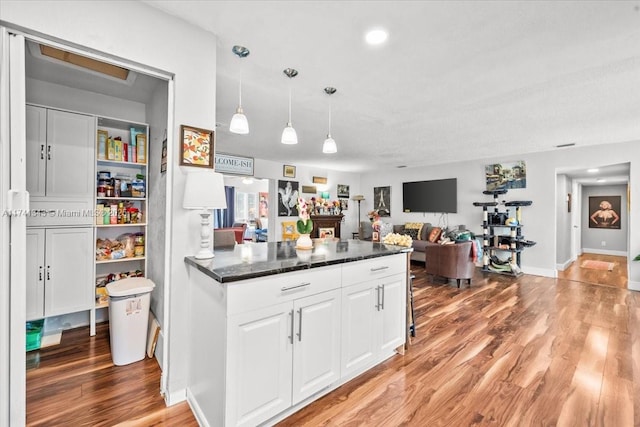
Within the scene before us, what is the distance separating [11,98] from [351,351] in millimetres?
2387

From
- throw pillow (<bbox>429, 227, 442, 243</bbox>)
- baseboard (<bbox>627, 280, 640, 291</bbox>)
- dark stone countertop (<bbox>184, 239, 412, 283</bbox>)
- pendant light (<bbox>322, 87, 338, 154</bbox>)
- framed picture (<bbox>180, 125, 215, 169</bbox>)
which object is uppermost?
pendant light (<bbox>322, 87, 338, 154</bbox>)

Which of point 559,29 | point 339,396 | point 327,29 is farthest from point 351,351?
point 559,29

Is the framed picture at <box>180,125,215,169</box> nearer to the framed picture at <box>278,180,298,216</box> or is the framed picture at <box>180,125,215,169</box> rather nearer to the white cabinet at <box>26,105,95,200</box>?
the white cabinet at <box>26,105,95,200</box>

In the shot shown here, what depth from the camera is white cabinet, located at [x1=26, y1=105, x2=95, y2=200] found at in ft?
7.95

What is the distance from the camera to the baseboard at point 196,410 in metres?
1.58

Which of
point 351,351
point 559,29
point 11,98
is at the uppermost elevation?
point 559,29

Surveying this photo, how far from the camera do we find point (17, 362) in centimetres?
138

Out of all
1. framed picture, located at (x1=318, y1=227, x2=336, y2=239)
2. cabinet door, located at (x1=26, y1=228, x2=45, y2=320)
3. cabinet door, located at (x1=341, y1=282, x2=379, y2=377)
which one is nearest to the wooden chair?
framed picture, located at (x1=318, y1=227, x2=336, y2=239)

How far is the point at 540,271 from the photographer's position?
5465mm

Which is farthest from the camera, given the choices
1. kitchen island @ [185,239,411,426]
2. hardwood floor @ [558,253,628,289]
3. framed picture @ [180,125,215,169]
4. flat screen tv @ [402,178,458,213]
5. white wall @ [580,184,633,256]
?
white wall @ [580,184,633,256]

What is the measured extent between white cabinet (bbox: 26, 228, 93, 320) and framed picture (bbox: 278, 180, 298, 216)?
15.6ft

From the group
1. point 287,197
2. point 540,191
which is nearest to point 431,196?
point 540,191

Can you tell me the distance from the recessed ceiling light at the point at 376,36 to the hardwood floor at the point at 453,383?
2.43m

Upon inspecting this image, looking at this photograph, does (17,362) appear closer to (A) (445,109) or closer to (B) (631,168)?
(A) (445,109)
